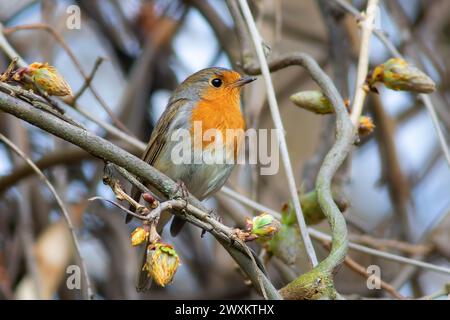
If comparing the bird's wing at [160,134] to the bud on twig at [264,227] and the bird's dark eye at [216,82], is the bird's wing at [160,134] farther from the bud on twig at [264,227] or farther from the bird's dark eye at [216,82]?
the bud on twig at [264,227]

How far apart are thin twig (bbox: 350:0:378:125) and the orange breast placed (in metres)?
0.90

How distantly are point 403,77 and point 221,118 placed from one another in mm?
1161

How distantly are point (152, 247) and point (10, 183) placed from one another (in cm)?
209

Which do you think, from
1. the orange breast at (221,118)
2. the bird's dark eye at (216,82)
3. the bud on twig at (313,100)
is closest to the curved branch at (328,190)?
the bud on twig at (313,100)

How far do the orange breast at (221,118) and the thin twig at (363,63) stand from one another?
0.90m

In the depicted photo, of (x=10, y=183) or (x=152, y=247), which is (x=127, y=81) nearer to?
(x=10, y=183)

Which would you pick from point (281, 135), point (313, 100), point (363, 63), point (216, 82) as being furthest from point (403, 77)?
point (216, 82)

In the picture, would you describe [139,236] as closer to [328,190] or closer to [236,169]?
[328,190]

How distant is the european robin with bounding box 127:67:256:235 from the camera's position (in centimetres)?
340

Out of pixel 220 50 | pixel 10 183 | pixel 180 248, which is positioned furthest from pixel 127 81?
pixel 10 183

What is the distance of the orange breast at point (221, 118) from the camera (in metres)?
3.44

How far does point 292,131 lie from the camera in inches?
186

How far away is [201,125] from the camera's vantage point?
3.46 metres
